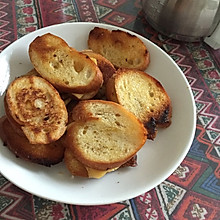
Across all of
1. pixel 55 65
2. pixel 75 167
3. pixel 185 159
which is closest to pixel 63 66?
pixel 55 65

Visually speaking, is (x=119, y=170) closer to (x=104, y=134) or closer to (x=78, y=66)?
(x=104, y=134)

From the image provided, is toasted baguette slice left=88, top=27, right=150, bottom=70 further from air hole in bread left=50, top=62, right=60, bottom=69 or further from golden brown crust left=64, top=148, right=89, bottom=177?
golden brown crust left=64, top=148, right=89, bottom=177

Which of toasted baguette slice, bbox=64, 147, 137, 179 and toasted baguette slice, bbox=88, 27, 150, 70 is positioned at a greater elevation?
toasted baguette slice, bbox=88, 27, 150, 70

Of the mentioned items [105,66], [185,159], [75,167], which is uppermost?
[105,66]

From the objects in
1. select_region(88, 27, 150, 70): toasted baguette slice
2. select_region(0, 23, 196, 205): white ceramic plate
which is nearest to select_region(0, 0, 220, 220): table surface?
select_region(0, 23, 196, 205): white ceramic plate

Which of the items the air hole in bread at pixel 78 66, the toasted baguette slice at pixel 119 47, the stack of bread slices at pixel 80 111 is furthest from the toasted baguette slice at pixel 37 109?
the toasted baguette slice at pixel 119 47

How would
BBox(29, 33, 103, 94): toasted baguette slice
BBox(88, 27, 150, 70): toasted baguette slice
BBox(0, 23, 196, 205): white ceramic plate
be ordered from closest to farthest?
BBox(0, 23, 196, 205): white ceramic plate → BBox(29, 33, 103, 94): toasted baguette slice → BBox(88, 27, 150, 70): toasted baguette slice
